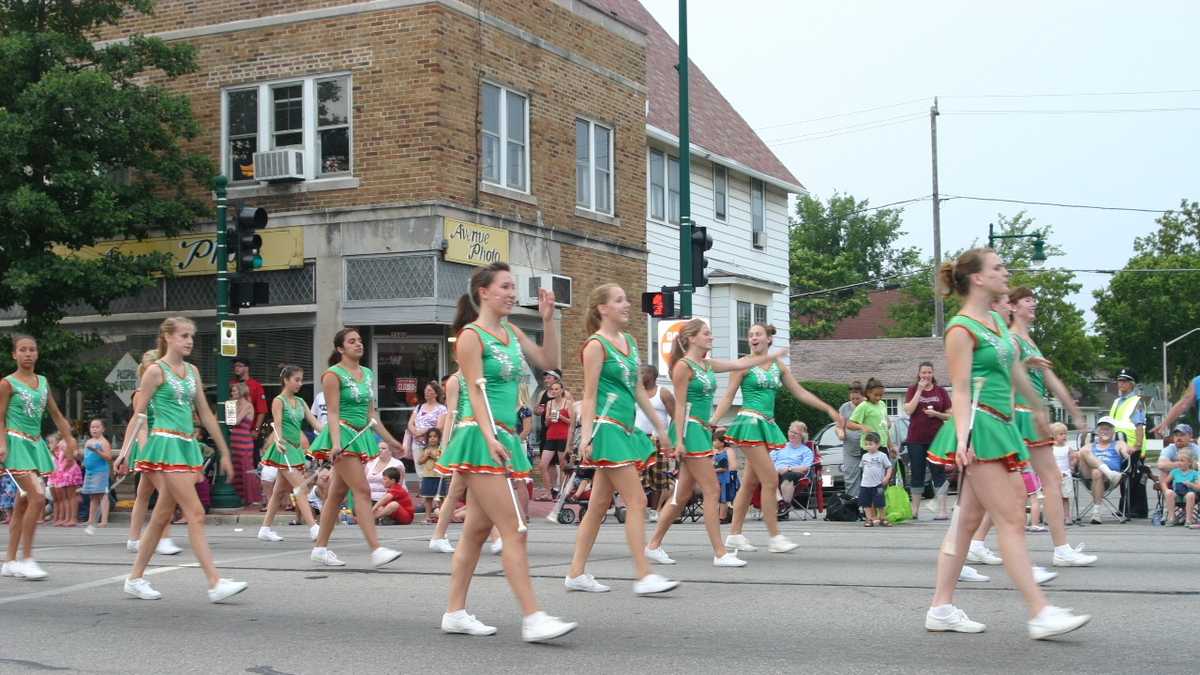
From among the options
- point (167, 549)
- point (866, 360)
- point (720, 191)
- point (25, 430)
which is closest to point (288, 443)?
point (167, 549)

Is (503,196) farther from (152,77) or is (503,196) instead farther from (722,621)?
(722,621)

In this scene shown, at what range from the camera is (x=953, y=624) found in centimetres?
732

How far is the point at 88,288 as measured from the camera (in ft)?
70.6

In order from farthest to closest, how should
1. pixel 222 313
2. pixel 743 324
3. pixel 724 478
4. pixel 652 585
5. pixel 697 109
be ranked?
pixel 697 109
pixel 743 324
pixel 222 313
pixel 724 478
pixel 652 585

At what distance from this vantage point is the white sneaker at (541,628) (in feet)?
23.8

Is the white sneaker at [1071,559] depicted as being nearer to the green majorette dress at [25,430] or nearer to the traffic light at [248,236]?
the green majorette dress at [25,430]

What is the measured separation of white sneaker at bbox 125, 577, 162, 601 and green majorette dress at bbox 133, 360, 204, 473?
76 centimetres

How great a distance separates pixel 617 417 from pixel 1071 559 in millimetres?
3810

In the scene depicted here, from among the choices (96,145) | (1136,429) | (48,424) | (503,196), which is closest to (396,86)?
(503,196)

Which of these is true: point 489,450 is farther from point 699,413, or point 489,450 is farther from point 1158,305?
point 1158,305

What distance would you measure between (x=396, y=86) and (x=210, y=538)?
348 inches

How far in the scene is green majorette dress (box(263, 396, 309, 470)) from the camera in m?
14.7

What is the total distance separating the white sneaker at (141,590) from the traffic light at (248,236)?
35.9 feet

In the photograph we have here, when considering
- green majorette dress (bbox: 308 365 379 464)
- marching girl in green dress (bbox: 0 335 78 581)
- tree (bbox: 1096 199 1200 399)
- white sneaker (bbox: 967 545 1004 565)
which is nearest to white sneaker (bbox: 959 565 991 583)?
white sneaker (bbox: 967 545 1004 565)
